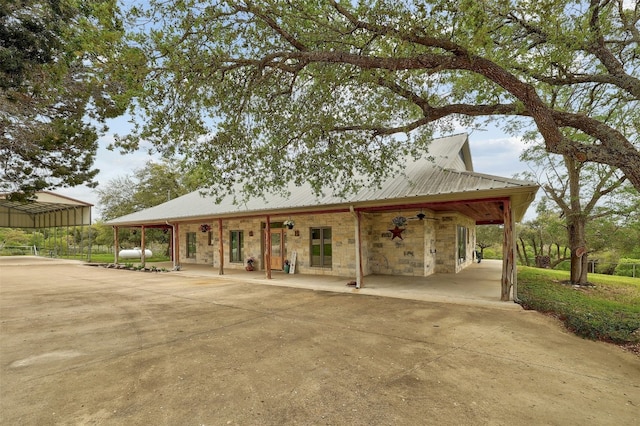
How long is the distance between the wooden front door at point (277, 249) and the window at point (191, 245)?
23.4ft

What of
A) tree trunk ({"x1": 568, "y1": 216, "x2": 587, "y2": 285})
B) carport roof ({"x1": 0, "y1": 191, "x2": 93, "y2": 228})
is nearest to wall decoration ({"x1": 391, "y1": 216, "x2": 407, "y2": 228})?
tree trunk ({"x1": 568, "y1": 216, "x2": 587, "y2": 285})

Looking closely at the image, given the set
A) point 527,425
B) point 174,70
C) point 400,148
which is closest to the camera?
point 527,425

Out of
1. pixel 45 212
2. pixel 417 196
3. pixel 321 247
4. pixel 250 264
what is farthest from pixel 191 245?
pixel 45 212

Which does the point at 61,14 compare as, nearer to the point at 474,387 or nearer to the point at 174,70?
the point at 174,70

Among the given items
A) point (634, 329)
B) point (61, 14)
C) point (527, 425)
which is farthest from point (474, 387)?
point (61, 14)

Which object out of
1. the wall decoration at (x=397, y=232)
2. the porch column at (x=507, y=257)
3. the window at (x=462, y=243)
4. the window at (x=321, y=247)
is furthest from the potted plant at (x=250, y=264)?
A: the porch column at (x=507, y=257)

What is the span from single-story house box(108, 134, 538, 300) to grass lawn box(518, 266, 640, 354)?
1242mm

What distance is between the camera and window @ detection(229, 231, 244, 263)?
1491 centimetres

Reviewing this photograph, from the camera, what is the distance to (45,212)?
25.5 m

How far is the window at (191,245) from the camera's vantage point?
18281mm

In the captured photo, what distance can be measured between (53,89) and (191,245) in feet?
42.0

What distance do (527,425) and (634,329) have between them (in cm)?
437

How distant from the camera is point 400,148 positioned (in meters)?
8.50

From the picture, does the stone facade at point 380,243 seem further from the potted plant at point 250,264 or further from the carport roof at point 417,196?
the carport roof at point 417,196
